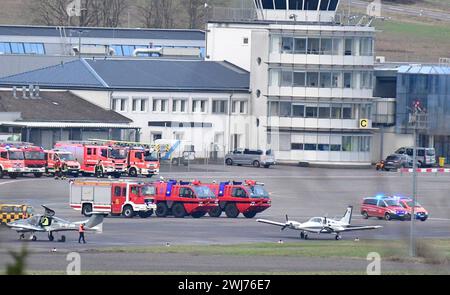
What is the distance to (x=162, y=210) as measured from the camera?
155 ft

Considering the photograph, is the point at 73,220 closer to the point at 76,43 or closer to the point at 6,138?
the point at 6,138

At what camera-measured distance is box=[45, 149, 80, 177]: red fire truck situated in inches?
2527

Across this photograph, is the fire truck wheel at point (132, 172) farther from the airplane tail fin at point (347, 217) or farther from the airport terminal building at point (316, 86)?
the airplane tail fin at point (347, 217)

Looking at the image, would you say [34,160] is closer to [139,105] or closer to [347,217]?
[139,105]

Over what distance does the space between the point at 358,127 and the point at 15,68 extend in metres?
28.1

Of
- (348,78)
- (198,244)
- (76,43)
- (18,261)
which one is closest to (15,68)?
(76,43)

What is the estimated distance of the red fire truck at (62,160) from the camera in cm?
6419

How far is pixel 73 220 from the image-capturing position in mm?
42781

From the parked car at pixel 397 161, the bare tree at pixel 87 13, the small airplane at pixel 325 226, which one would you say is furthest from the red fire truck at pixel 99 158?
the bare tree at pixel 87 13

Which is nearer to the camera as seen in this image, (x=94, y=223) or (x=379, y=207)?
(x=94, y=223)

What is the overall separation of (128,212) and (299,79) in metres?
38.3

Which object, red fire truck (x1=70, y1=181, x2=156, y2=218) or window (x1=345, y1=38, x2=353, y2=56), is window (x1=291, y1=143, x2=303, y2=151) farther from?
red fire truck (x1=70, y1=181, x2=156, y2=218)

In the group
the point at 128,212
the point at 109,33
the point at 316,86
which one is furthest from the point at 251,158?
the point at 109,33

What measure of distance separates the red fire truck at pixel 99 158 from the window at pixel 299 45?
66.7ft
